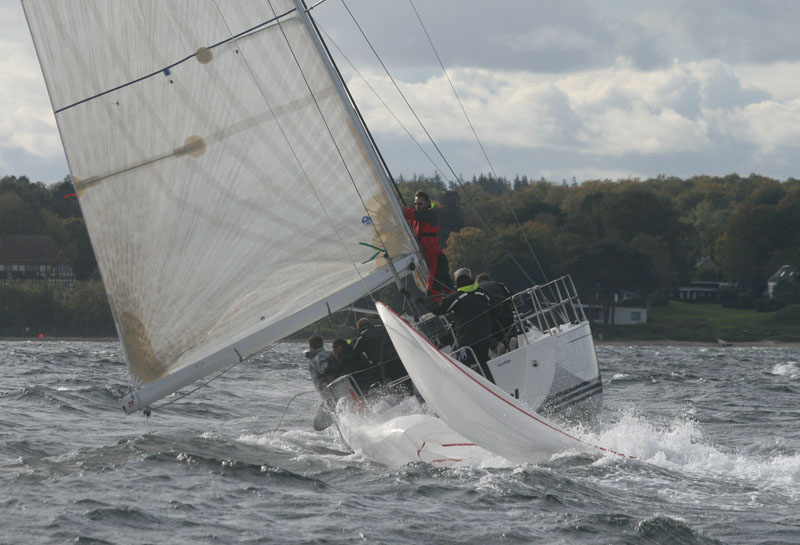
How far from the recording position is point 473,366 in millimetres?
9125

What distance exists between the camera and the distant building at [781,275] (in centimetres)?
7043

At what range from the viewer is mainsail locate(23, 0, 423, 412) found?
30.6ft

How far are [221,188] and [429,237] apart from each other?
6.53ft

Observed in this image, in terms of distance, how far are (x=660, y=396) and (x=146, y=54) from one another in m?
10.7

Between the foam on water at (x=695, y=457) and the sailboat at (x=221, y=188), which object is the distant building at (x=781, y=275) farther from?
the sailboat at (x=221, y=188)

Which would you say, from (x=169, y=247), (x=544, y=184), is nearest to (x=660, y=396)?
(x=169, y=247)

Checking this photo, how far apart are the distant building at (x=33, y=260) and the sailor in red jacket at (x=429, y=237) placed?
218ft

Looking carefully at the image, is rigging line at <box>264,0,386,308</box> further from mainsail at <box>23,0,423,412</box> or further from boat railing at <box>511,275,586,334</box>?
boat railing at <box>511,275,586,334</box>

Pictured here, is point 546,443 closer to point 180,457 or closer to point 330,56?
point 180,457

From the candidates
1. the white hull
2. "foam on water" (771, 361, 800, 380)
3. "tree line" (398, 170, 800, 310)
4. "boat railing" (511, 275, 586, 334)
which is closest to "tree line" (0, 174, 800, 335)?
"tree line" (398, 170, 800, 310)

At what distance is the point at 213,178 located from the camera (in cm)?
957

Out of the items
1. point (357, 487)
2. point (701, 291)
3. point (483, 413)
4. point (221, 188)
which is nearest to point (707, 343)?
point (701, 291)

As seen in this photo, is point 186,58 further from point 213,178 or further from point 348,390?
point 348,390

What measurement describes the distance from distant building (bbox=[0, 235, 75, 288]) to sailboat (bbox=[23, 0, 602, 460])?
66.1m
